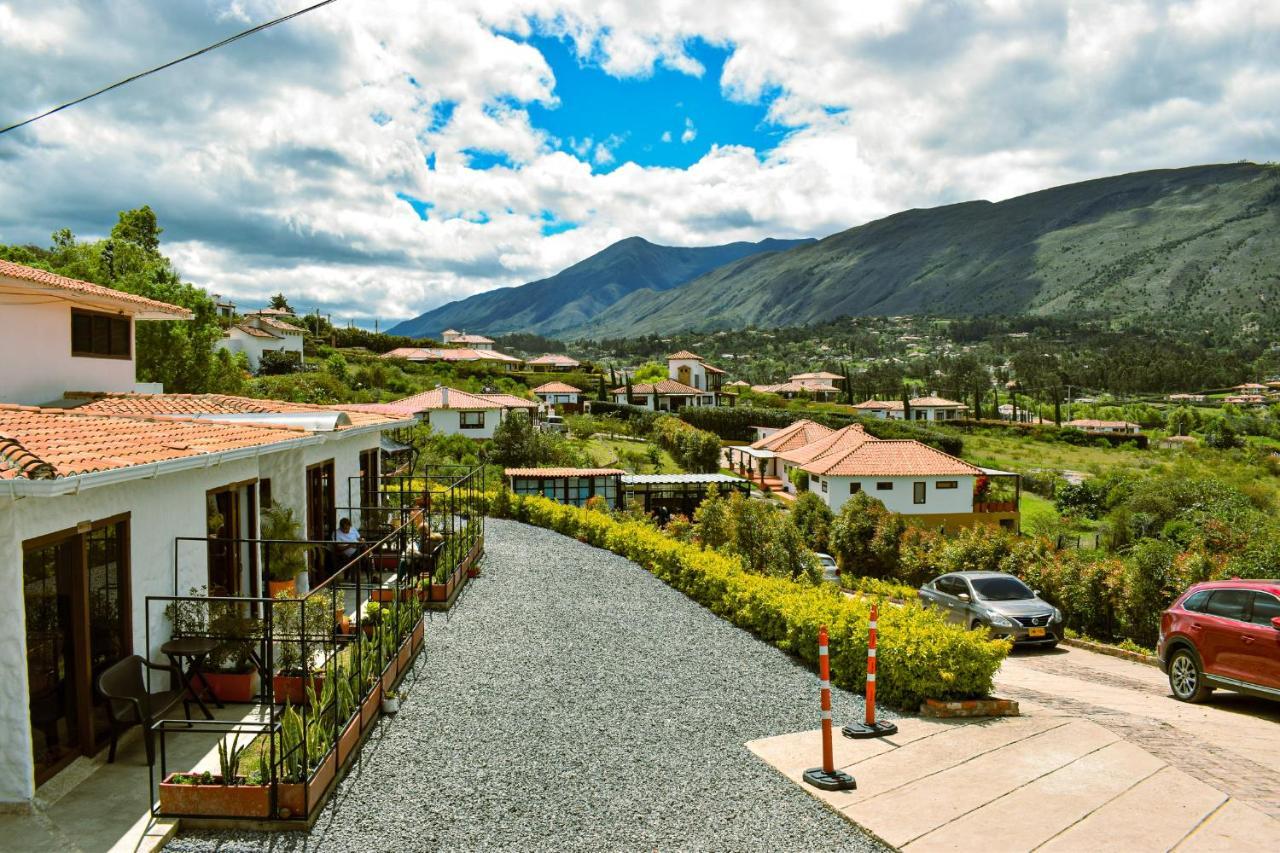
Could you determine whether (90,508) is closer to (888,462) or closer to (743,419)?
(888,462)

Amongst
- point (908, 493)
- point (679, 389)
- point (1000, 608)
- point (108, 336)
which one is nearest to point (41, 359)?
point (108, 336)

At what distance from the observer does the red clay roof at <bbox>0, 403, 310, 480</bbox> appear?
618 centimetres

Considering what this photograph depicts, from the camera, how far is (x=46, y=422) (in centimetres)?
870

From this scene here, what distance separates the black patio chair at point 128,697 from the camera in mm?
6852

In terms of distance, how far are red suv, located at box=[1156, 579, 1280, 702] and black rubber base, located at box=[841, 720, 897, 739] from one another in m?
4.90

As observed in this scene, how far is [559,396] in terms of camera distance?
271 ft

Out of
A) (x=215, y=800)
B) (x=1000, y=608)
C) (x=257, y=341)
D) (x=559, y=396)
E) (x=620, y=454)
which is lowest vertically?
(x=1000, y=608)

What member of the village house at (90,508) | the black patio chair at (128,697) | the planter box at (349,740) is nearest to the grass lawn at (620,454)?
the village house at (90,508)

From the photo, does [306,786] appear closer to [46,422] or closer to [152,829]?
[152,829]

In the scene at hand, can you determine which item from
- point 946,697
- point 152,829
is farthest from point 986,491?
point 152,829

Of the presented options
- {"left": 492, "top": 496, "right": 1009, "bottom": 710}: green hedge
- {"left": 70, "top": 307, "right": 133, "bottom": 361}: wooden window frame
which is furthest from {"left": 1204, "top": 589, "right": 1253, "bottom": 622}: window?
{"left": 70, "top": 307, "right": 133, "bottom": 361}: wooden window frame

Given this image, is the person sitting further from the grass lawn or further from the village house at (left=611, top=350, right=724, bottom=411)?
the village house at (left=611, top=350, right=724, bottom=411)

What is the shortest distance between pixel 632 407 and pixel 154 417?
58.9m

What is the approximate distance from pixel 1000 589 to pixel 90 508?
54.8ft
